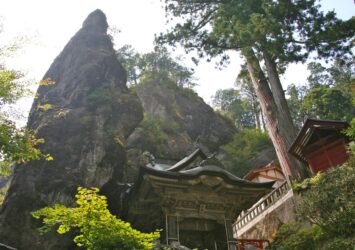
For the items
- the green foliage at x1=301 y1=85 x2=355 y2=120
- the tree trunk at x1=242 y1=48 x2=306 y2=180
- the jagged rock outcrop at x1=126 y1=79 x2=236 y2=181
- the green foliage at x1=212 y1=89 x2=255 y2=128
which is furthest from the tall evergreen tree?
the green foliage at x1=212 y1=89 x2=255 y2=128

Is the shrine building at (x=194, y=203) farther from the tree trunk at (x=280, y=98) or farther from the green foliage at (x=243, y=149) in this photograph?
the green foliage at (x=243, y=149)

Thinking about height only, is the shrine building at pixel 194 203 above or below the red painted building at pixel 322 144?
below

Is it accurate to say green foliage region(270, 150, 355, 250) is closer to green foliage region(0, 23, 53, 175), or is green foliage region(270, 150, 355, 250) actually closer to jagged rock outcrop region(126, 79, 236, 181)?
green foliage region(0, 23, 53, 175)

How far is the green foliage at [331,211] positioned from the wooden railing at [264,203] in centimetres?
343

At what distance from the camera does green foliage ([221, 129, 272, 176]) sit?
2975 cm

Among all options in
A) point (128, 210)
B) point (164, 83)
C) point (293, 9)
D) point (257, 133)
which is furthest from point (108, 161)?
point (164, 83)

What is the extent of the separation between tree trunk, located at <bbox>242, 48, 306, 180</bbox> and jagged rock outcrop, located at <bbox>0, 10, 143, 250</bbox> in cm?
699

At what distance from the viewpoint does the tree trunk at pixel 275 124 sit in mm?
13406

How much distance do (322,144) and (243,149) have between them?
15391mm

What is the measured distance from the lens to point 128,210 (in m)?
11.5

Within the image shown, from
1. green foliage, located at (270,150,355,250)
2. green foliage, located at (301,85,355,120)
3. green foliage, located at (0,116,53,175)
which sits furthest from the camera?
green foliage, located at (301,85,355,120)

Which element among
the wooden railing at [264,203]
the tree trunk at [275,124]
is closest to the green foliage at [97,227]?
the tree trunk at [275,124]

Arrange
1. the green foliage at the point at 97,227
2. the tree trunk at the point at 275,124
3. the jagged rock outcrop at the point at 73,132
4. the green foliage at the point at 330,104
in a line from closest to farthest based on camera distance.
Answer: the green foliage at the point at 97,227, the jagged rock outcrop at the point at 73,132, the tree trunk at the point at 275,124, the green foliage at the point at 330,104

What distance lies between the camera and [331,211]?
9.99 meters
